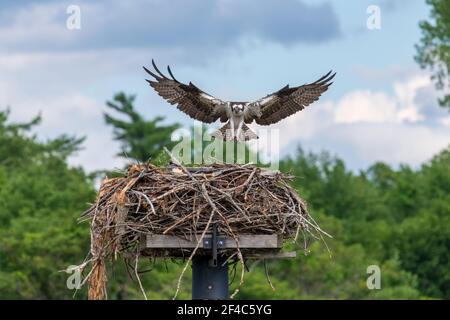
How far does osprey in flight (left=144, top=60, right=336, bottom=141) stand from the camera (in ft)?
53.8

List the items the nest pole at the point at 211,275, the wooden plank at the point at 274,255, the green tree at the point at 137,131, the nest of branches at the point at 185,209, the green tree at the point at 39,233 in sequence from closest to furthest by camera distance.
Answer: the nest pole at the point at 211,275 < the nest of branches at the point at 185,209 < the wooden plank at the point at 274,255 < the green tree at the point at 39,233 < the green tree at the point at 137,131

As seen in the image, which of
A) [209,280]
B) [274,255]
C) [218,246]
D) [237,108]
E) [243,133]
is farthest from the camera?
[243,133]

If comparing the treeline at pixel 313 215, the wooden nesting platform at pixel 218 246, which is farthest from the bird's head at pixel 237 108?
the treeline at pixel 313 215

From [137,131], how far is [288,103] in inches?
2021

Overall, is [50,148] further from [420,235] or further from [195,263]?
[195,263]

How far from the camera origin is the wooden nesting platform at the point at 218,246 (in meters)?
14.1

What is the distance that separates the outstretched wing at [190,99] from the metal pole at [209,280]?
2.52 metres

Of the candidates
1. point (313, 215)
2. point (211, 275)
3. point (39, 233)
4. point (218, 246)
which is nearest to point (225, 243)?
point (218, 246)

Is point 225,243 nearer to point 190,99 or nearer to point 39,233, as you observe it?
point 190,99

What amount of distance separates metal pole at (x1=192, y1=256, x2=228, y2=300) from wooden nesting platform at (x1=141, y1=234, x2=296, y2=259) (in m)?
0.10

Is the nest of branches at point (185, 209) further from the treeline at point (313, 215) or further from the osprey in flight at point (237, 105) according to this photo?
the treeline at point (313, 215)

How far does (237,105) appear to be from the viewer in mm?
16406
